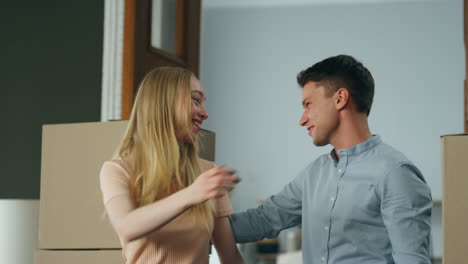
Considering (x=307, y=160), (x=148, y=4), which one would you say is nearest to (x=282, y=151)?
(x=307, y=160)

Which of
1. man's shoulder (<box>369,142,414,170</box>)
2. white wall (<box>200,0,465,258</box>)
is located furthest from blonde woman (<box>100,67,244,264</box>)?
white wall (<box>200,0,465,258</box>)

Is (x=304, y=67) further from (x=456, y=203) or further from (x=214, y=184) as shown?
(x=214, y=184)

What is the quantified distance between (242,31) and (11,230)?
5.22m

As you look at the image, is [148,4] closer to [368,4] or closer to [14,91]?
[14,91]

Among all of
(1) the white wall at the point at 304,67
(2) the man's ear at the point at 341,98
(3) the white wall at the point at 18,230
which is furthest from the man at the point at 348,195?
(1) the white wall at the point at 304,67

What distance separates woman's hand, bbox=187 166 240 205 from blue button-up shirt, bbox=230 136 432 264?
52 cm

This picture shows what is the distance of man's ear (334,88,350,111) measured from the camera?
1834 millimetres

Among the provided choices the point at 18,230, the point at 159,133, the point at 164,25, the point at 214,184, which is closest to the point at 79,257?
the point at 18,230

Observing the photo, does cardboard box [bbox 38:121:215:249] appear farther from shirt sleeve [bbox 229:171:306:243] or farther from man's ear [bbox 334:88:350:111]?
man's ear [bbox 334:88:350:111]

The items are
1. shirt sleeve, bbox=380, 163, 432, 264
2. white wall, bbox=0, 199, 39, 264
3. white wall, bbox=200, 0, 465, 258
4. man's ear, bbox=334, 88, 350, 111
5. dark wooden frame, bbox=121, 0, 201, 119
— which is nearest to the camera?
shirt sleeve, bbox=380, 163, 432, 264

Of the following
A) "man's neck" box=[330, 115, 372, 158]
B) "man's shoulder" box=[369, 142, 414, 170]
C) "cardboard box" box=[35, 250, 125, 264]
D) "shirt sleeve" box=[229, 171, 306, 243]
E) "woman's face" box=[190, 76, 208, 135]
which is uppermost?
"woman's face" box=[190, 76, 208, 135]

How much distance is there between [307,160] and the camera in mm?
6902

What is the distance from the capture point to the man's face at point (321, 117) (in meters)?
1.84

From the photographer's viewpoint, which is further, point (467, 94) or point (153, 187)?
point (467, 94)
